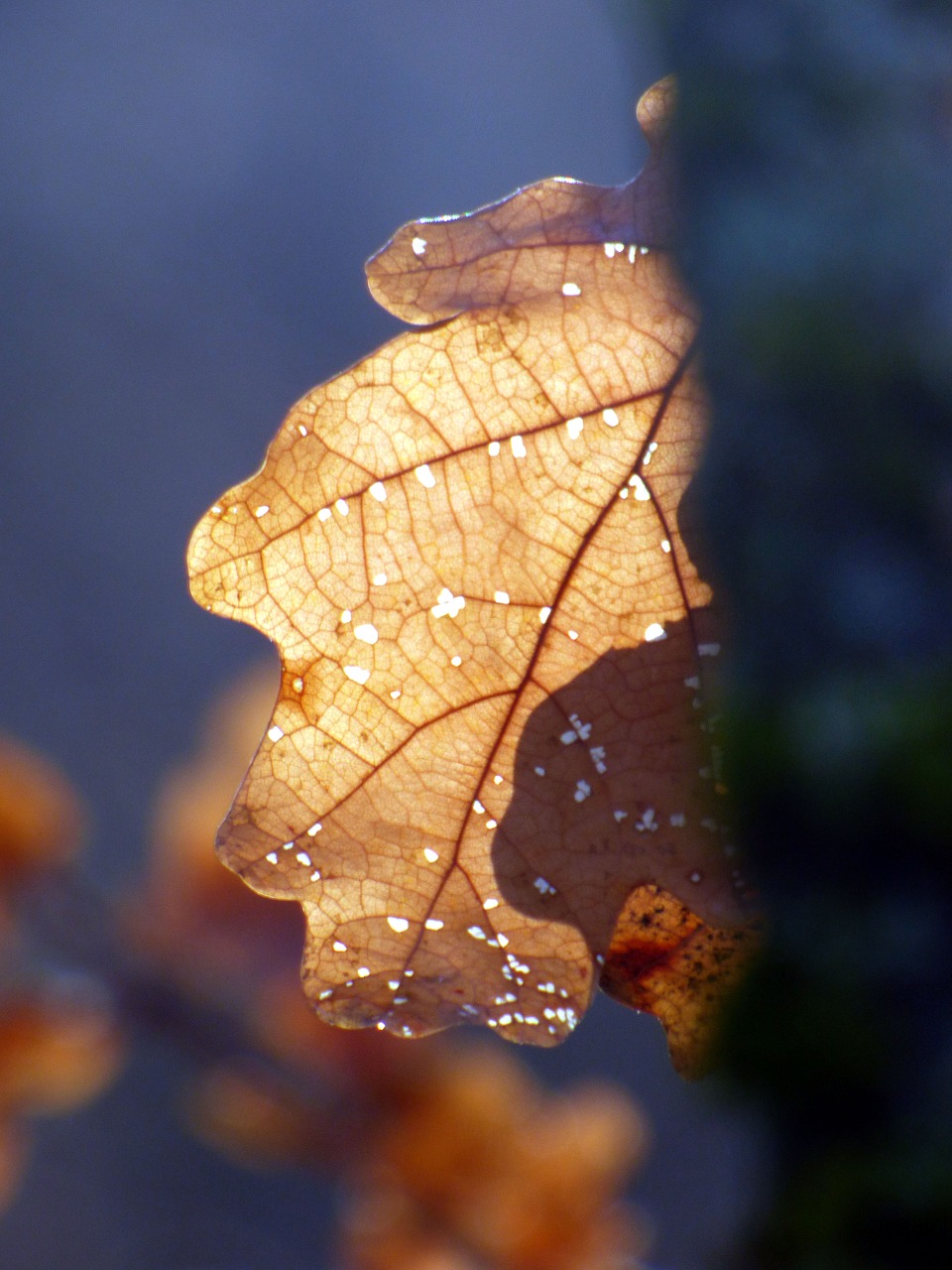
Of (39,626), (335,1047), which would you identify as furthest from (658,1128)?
(39,626)

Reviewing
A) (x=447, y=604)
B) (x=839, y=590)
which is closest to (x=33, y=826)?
(x=447, y=604)

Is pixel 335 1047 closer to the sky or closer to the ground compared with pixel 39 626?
closer to the ground

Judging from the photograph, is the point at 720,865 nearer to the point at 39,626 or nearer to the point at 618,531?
the point at 618,531

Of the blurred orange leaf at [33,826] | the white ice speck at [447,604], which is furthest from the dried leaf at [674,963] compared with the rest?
the blurred orange leaf at [33,826]

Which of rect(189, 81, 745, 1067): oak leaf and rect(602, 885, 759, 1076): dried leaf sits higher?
rect(189, 81, 745, 1067): oak leaf

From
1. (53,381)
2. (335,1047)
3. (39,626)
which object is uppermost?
(53,381)

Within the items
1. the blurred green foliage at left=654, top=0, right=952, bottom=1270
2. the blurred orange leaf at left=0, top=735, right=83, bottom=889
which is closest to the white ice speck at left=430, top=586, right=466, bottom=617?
the blurred green foliage at left=654, top=0, right=952, bottom=1270

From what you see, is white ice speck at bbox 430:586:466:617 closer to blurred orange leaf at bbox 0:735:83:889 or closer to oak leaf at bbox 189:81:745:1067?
oak leaf at bbox 189:81:745:1067

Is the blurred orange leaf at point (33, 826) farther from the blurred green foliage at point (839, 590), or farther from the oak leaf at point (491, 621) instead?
the blurred green foliage at point (839, 590)

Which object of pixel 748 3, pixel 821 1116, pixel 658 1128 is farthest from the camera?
pixel 658 1128
